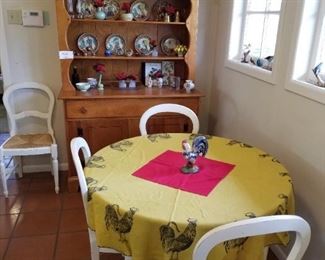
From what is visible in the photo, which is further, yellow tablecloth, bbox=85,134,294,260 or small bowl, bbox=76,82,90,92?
small bowl, bbox=76,82,90,92

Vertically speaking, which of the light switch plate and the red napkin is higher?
the light switch plate

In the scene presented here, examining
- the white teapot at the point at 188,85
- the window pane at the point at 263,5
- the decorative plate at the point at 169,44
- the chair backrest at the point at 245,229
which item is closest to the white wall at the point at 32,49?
the decorative plate at the point at 169,44

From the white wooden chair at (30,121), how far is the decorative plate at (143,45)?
34.2 inches

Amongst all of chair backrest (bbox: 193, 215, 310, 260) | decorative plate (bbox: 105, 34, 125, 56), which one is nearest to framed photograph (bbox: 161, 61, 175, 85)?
decorative plate (bbox: 105, 34, 125, 56)

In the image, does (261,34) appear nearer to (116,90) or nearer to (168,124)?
(168,124)

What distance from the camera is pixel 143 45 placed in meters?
2.82

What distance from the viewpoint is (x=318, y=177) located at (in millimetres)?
1587

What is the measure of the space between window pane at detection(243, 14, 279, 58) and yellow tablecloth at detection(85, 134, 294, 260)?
1062 millimetres

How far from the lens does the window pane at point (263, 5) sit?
2152mm

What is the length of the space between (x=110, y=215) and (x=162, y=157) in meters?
0.54

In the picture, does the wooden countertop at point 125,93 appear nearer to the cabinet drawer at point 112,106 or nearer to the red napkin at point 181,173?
the cabinet drawer at point 112,106

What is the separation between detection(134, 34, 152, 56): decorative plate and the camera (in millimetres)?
2809

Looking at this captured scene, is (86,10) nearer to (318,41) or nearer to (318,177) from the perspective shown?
(318,41)

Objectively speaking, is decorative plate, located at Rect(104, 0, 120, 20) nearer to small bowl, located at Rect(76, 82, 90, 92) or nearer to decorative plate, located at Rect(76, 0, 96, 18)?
decorative plate, located at Rect(76, 0, 96, 18)
